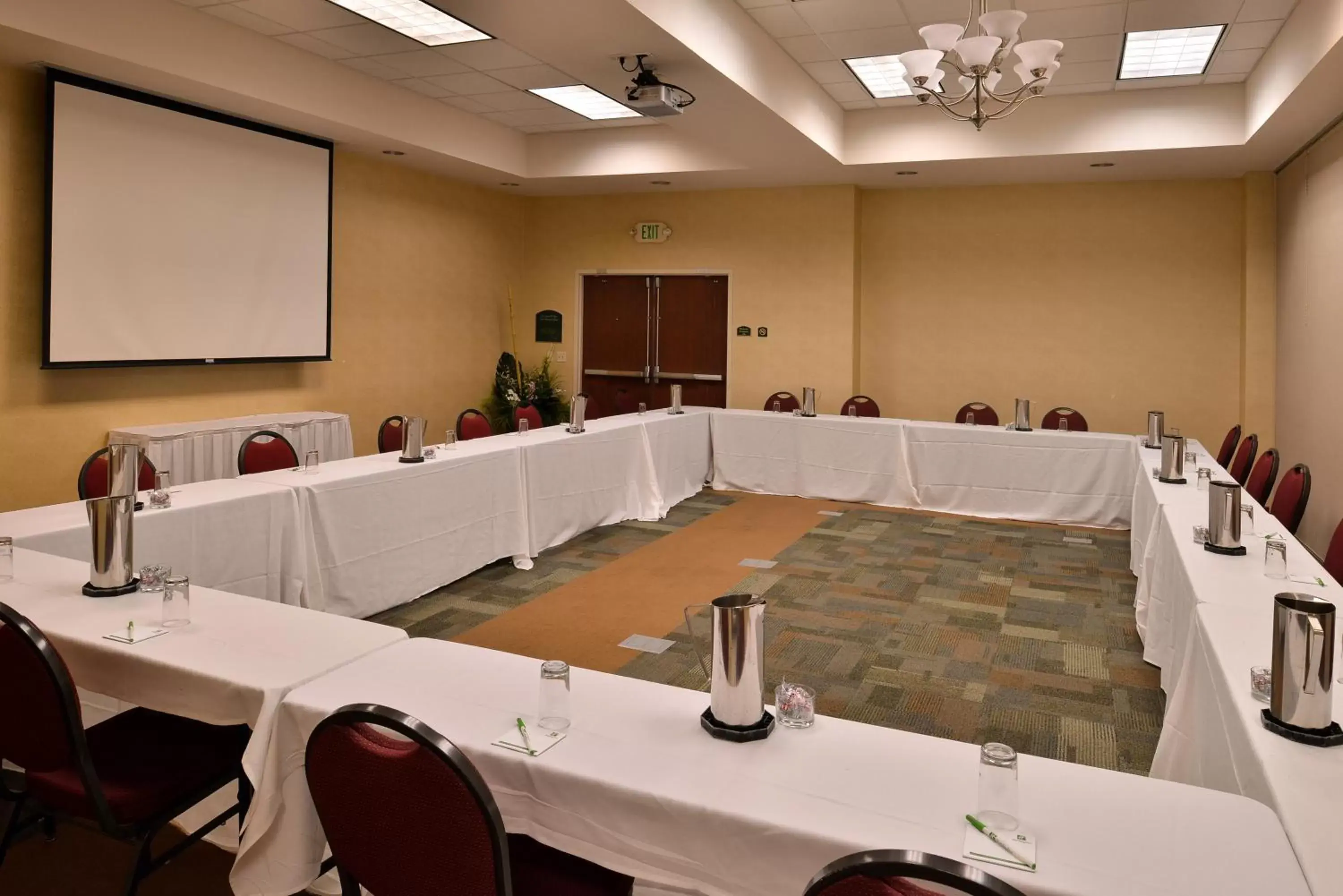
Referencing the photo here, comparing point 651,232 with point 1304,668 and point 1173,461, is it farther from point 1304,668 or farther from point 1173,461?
point 1304,668

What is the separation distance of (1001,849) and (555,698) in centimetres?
90

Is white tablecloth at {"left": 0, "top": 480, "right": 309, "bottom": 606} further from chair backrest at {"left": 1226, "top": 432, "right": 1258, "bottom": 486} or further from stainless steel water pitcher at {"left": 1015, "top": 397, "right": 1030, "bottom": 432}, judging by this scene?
stainless steel water pitcher at {"left": 1015, "top": 397, "right": 1030, "bottom": 432}

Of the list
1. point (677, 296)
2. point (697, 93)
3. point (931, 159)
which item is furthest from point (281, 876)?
point (677, 296)

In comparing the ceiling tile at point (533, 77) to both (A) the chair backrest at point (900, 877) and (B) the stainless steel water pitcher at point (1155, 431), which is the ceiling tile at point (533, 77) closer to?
(B) the stainless steel water pitcher at point (1155, 431)

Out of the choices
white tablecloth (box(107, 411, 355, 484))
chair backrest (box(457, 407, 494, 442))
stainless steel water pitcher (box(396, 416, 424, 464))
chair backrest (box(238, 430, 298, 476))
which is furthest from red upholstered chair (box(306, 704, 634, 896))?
chair backrest (box(457, 407, 494, 442))

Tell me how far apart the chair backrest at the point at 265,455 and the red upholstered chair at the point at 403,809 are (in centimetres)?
364

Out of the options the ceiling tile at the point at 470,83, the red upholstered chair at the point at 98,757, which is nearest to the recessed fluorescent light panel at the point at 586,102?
the ceiling tile at the point at 470,83

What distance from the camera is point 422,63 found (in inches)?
267

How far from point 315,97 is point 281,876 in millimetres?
6136

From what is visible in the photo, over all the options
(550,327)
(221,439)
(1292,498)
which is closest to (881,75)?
(1292,498)

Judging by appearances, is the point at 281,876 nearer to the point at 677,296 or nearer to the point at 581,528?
the point at 581,528

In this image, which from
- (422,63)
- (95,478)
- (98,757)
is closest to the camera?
(98,757)

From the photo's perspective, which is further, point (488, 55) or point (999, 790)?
point (488, 55)

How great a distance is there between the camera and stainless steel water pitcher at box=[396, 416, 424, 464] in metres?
5.00
